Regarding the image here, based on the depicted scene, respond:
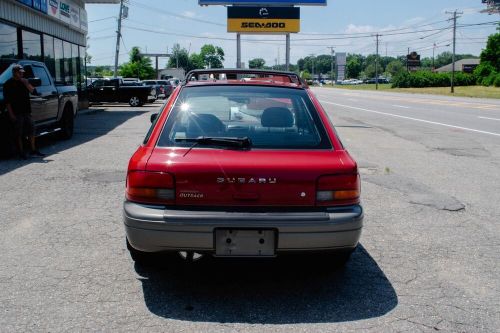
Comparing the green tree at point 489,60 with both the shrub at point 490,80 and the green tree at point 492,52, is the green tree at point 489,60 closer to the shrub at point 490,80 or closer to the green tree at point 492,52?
the green tree at point 492,52

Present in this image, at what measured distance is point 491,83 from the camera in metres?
65.0

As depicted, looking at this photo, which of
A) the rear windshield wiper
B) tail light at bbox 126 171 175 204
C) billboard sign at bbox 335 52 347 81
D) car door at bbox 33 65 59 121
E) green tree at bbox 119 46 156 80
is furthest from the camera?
Result: billboard sign at bbox 335 52 347 81

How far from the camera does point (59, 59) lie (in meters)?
24.0

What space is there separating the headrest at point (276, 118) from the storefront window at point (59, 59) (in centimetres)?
2068

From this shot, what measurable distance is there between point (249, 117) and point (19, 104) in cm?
674

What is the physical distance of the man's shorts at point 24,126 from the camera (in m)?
9.98

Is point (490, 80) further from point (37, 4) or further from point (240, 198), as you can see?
point (240, 198)

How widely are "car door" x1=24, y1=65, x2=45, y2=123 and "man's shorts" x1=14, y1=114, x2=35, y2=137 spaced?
641mm

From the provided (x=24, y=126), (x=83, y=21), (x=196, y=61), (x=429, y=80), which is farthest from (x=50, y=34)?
(x=196, y=61)

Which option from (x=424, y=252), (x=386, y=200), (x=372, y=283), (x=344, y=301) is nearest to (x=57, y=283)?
(x=344, y=301)

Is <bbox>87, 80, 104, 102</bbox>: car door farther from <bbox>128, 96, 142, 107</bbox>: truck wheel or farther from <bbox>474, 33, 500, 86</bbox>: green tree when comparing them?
<bbox>474, 33, 500, 86</bbox>: green tree

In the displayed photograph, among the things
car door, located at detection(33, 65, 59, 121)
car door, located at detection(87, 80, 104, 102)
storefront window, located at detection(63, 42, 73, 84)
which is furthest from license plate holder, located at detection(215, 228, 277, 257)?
car door, located at detection(87, 80, 104, 102)

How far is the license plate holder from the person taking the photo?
12.0 ft

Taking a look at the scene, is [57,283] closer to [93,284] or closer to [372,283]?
[93,284]
